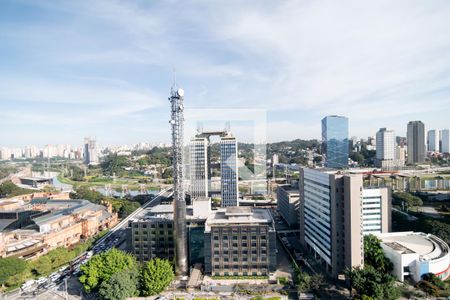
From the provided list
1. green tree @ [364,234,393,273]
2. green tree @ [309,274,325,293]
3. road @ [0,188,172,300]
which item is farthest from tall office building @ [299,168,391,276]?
road @ [0,188,172,300]

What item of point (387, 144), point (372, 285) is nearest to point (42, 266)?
point (372, 285)

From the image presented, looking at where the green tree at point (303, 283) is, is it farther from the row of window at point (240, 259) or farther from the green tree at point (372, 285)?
the row of window at point (240, 259)

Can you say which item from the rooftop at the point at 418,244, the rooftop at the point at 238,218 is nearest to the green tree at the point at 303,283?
the rooftop at the point at 238,218

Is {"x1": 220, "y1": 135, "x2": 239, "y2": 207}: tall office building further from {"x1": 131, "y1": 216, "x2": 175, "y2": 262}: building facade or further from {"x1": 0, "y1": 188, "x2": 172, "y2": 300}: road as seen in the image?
{"x1": 0, "y1": 188, "x2": 172, "y2": 300}: road

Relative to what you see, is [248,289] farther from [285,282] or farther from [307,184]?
[307,184]

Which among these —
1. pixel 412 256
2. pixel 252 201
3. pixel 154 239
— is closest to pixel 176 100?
pixel 154 239

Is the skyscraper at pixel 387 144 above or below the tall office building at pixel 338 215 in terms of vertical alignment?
above
